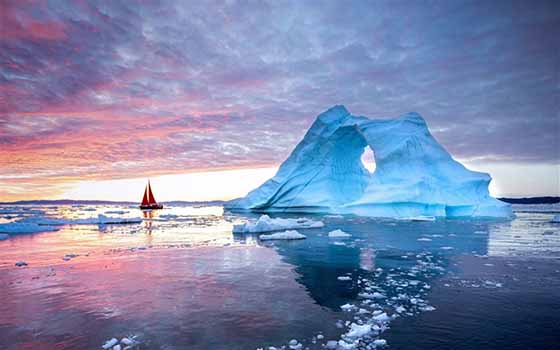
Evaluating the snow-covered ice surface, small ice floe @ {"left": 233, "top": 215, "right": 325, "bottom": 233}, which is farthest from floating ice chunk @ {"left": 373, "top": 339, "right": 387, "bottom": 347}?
small ice floe @ {"left": 233, "top": 215, "right": 325, "bottom": 233}

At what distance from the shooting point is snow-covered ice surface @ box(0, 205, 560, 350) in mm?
3945

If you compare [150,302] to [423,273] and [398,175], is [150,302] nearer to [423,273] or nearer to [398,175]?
[423,273]

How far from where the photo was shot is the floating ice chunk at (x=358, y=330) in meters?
3.98

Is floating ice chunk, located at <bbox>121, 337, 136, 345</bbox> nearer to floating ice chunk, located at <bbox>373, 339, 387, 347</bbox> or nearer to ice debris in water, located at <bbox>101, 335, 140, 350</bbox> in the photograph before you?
ice debris in water, located at <bbox>101, 335, 140, 350</bbox>

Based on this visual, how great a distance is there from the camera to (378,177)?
2855cm

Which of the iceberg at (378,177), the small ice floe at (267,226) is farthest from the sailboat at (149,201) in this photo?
the small ice floe at (267,226)

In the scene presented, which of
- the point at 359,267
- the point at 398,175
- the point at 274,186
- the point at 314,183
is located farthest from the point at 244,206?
the point at 359,267

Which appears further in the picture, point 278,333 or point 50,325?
point 50,325

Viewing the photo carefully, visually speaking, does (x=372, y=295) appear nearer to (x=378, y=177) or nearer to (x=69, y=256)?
(x=69, y=256)

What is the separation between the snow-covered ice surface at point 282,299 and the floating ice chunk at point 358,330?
0.08 ft

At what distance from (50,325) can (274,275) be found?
155 inches

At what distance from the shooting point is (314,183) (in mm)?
34031

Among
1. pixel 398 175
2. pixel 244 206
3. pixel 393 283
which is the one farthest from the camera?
pixel 244 206

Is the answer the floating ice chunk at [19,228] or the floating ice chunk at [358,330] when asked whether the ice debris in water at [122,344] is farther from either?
the floating ice chunk at [19,228]
